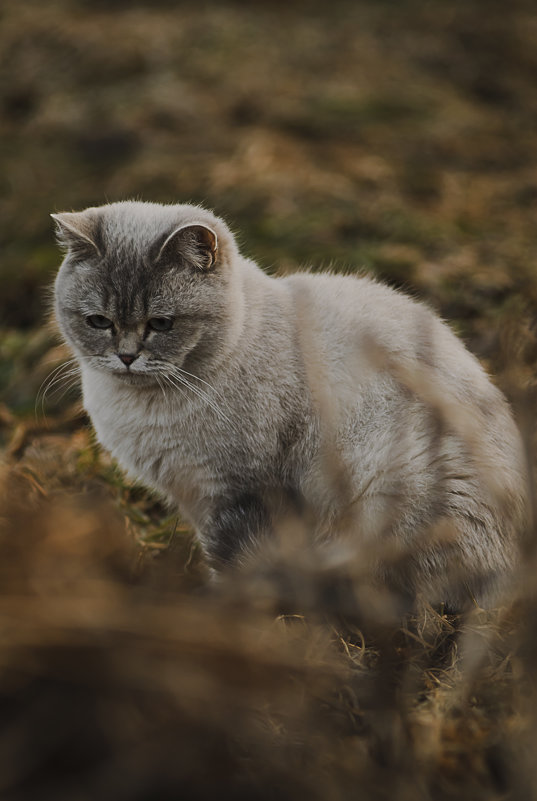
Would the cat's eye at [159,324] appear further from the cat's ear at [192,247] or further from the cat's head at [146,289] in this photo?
the cat's ear at [192,247]

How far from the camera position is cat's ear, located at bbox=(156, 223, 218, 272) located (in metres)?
2.47

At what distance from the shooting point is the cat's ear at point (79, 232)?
8.35 ft

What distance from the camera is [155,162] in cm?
638

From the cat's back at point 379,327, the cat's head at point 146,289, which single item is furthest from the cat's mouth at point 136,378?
the cat's back at point 379,327

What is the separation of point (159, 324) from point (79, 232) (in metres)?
0.45

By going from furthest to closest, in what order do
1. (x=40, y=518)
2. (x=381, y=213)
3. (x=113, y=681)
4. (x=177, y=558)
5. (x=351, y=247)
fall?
(x=381, y=213)
(x=351, y=247)
(x=177, y=558)
(x=40, y=518)
(x=113, y=681)

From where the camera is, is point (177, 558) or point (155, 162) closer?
point (177, 558)

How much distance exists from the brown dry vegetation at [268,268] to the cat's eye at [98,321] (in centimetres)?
69

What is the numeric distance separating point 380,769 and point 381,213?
480cm

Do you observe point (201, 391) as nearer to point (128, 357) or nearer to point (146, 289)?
point (128, 357)

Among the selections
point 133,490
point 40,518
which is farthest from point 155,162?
point 40,518

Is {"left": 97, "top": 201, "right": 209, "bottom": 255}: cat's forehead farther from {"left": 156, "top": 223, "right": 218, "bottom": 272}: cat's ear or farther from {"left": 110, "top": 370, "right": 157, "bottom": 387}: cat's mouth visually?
{"left": 110, "top": 370, "right": 157, "bottom": 387}: cat's mouth

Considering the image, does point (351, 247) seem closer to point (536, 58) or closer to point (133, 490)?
point (133, 490)

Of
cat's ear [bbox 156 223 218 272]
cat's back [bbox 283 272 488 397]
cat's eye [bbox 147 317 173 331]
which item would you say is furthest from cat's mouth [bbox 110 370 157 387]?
cat's back [bbox 283 272 488 397]
